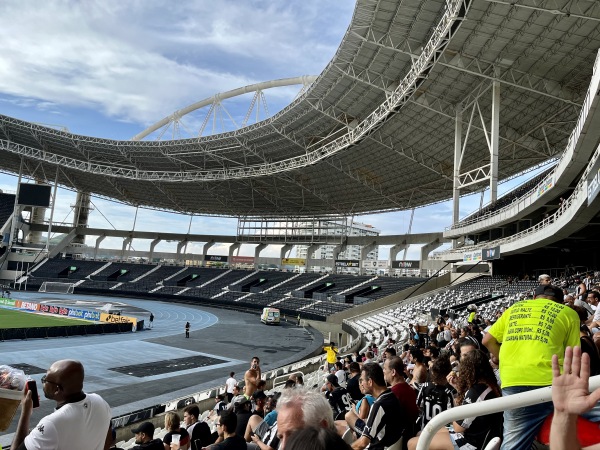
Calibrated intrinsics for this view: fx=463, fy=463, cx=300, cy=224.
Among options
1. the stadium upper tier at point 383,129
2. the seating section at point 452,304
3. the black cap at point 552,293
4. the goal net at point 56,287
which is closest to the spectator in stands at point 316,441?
the black cap at point 552,293

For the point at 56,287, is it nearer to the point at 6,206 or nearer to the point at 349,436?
the point at 6,206

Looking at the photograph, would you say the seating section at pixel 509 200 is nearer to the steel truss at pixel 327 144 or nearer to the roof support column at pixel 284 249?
the steel truss at pixel 327 144

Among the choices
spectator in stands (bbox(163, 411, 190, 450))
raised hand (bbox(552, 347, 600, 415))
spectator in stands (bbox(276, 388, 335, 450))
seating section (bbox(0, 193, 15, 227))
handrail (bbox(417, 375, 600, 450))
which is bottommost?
Result: spectator in stands (bbox(163, 411, 190, 450))

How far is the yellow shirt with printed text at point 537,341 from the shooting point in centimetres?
360

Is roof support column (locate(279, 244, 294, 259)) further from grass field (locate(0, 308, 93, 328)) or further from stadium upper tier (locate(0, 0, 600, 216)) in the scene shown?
grass field (locate(0, 308, 93, 328))

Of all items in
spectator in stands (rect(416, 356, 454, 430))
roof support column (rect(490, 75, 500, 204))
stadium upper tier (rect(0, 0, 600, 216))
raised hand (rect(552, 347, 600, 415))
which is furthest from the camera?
roof support column (rect(490, 75, 500, 204))

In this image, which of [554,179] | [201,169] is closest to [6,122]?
[201,169]

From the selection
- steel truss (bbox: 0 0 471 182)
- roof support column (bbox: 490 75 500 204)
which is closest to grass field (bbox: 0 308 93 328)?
steel truss (bbox: 0 0 471 182)

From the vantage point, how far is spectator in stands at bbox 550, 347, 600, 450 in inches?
76.2

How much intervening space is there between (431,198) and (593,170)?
40.0 metres

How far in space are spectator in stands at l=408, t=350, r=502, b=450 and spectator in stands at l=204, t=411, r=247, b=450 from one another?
1733mm

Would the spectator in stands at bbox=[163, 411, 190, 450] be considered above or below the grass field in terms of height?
above

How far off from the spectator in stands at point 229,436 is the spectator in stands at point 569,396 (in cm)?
341

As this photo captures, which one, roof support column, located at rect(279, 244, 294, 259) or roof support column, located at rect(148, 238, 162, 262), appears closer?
roof support column, located at rect(279, 244, 294, 259)
